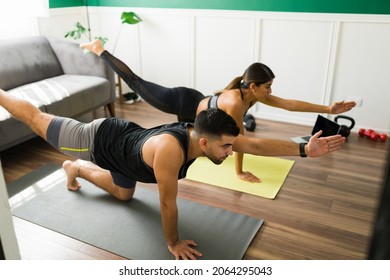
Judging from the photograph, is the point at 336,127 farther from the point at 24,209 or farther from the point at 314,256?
the point at 24,209

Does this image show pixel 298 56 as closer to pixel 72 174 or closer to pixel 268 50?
pixel 268 50

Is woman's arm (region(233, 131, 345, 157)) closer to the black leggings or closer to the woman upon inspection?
the woman

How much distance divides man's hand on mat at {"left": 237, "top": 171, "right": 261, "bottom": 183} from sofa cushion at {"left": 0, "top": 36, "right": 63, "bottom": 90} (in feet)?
7.06

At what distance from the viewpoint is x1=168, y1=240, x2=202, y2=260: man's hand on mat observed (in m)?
1.83

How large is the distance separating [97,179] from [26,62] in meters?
1.73

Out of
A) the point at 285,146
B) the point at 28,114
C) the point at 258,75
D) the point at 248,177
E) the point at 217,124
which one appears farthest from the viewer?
the point at 248,177

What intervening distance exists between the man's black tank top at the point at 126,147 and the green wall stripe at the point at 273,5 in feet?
6.95

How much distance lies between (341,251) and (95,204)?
1460mm

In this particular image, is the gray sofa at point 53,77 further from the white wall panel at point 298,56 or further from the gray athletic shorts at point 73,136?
the white wall panel at point 298,56

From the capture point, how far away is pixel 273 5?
3.48 meters

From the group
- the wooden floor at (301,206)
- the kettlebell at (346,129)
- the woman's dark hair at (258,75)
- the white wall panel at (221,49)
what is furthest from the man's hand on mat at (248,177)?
the white wall panel at (221,49)

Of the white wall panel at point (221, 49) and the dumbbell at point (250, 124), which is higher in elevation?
the white wall panel at point (221, 49)

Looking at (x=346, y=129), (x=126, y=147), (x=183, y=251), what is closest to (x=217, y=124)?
(x=126, y=147)

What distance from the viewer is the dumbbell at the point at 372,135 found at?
332cm
